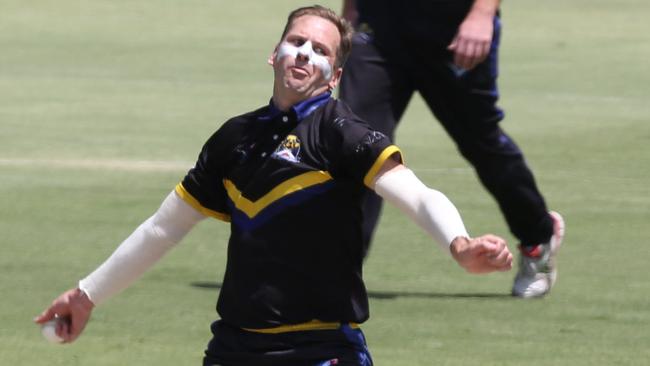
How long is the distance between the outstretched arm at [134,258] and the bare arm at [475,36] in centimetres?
277

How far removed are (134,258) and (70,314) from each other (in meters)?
0.24

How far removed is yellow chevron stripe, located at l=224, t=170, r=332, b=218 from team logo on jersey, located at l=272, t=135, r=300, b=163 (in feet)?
0.18

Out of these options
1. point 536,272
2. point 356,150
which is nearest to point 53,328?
point 356,150

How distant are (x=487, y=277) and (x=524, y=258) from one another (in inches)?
19.3

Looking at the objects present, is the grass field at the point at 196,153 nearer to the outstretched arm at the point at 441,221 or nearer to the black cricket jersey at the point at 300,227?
the black cricket jersey at the point at 300,227

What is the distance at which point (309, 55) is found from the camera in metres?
4.78

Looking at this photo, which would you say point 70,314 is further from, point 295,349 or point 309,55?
point 309,55

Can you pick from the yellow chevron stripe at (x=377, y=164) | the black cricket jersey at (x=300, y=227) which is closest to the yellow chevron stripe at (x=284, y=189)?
the black cricket jersey at (x=300, y=227)

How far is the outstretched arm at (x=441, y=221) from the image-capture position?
4078 mm

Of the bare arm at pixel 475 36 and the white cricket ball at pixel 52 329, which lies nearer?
the white cricket ball at pixel 52 329

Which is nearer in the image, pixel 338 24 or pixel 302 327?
pixel 302 327

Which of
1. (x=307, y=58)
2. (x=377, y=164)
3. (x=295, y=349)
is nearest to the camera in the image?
(x=377, y=164)

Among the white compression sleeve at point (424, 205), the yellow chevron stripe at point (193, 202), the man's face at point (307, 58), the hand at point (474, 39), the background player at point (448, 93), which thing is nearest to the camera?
the white compression sleeve at point (424, 205)

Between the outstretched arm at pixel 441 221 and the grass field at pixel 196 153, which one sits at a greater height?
the outstretched arm at pixel 441 221
